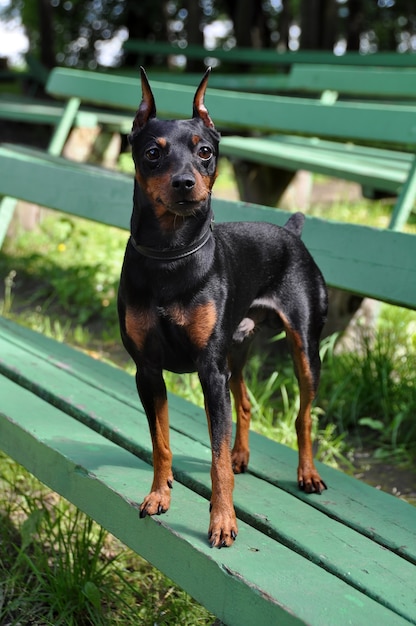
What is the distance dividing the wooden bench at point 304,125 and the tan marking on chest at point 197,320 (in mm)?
2212

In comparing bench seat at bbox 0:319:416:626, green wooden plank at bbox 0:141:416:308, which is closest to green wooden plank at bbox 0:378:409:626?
bench seat at bbox 0:319:416:626

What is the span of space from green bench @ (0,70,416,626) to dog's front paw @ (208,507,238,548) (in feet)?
0.08

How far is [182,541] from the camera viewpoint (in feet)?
6.49

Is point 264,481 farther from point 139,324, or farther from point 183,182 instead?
point 183,182

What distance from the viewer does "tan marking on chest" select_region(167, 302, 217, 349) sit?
6.66 ft

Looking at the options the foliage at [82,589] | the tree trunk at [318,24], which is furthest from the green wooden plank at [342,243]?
the tree trunk at [318,24]

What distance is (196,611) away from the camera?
2.55 metres

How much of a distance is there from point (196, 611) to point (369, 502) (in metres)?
0.63

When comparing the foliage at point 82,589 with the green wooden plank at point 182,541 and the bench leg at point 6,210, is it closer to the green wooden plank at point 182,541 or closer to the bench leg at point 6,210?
the green wooden plank at point 182,541

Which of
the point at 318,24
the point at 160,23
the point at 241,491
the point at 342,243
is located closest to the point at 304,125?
the point at 342,243

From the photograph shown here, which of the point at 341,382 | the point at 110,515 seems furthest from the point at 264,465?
the point at 341,382

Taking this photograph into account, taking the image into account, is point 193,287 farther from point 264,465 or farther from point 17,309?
point 17,309

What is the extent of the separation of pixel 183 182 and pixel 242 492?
0.90 metres

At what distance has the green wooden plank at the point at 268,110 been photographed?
4.18 meters
